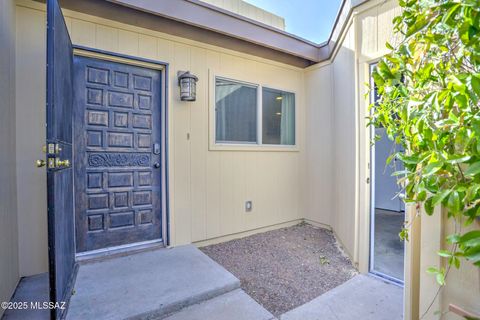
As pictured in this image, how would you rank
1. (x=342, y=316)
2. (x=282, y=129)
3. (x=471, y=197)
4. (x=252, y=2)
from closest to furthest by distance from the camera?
1. (x=471, y=197)
2. (x=342, y=316)
3. (x=282, y=129)
4. (x=252, y=2)

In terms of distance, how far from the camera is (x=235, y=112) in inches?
150

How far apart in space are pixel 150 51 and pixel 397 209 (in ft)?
16.9

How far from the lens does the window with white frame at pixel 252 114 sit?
3.68 metres

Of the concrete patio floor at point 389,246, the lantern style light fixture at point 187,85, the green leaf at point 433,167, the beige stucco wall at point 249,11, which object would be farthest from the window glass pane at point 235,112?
the green leaf at point 433,167

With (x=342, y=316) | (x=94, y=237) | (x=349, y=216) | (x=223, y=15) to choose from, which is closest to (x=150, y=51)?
(x=223, y=15)

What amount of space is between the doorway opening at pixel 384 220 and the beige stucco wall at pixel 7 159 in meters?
2.63

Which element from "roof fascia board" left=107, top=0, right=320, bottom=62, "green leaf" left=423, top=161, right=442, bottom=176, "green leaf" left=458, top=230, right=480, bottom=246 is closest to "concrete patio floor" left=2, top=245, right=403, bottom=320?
"green leaf" left=458, top=230, right=480, bottom=246

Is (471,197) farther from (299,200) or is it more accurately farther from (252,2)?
(252,2)

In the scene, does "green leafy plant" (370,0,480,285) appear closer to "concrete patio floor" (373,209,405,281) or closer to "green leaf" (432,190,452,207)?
"green leaf" (432,190,452,207)

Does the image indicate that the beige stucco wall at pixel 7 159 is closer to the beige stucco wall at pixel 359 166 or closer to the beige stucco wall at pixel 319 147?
the beige stucco wall at pixel 359 166

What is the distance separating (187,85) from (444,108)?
2704 mm

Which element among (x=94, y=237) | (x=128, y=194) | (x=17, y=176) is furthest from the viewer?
(x=128, y=194)

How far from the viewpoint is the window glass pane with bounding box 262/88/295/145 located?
4.14 metres

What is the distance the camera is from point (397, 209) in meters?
5.11
